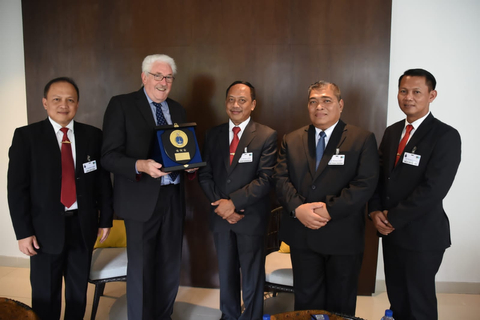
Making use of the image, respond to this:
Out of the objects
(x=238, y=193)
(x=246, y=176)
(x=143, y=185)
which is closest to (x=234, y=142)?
(x=246, y=176)

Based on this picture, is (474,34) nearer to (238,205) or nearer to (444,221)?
(444,221)

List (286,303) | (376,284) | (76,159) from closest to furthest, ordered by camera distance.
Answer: (76,159) < (286,303) < (376,284)

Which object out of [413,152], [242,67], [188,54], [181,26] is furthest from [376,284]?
[181,26]

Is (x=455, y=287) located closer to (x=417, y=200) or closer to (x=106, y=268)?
(x=417, y=200)

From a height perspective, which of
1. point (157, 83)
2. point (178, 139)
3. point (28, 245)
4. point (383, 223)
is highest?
point (157, 83)

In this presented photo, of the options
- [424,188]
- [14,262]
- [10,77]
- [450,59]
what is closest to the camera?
[424,188]

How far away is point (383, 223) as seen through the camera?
88.0 inches

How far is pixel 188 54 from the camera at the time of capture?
3367 millimetres

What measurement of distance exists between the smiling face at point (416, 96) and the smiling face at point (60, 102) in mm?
2324

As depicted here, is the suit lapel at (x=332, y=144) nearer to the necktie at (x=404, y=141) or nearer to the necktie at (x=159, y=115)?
the necktie at (x=404, y=141)

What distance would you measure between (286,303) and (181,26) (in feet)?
9.62

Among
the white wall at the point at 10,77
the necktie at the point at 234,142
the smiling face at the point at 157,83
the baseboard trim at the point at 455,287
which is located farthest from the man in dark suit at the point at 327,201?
the white wall at the point at 10,77

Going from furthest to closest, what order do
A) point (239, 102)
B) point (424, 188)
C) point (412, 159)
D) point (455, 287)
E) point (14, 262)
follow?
point (14, 262) → point (455, 287) → point (239, 102) → point (412, 159) → point (424, 188)

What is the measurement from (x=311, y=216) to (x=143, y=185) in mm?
1220
